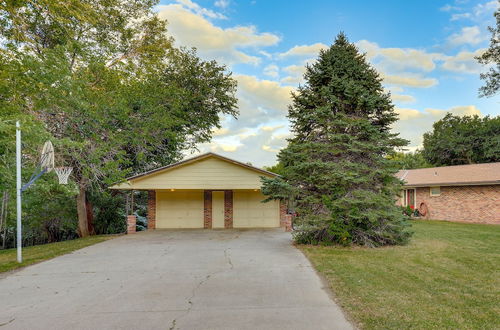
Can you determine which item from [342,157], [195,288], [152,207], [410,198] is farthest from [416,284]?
[410,198]

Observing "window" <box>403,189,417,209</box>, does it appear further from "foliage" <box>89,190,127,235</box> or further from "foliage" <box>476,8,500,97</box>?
"foliage" <box>89,190,127,235</box>

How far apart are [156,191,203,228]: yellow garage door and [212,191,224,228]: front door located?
0.71m

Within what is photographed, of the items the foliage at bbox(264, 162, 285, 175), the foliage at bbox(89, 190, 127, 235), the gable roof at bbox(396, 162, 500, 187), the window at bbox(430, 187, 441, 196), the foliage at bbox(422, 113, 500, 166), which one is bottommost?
the foliage at bbox(89, 190, 127, 235)

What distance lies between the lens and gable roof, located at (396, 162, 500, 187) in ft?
51.5

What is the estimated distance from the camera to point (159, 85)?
16312 mm

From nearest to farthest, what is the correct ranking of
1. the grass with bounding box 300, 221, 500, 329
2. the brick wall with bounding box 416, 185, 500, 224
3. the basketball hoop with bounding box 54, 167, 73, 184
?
the grass with bounding box 300, 221, 500, 329, the basketball hoop with bounding box 54, 167, 73, 184, the brick wall with bounding box 416, 185, 500, 224

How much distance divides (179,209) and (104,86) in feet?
23.8

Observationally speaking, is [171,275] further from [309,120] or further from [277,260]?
[309,120]

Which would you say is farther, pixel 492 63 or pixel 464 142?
pixel 464 142

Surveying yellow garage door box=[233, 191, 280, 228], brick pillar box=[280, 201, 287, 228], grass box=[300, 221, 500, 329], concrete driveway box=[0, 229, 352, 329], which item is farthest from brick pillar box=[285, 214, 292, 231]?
concrete driveway box=[0, 229, 352, 329]

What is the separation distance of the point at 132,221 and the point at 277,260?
9.14 m

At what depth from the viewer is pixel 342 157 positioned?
30.2 ft

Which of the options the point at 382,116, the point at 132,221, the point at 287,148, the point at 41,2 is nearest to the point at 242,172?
the point at 287,148

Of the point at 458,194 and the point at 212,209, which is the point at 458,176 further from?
the point at 212,209
